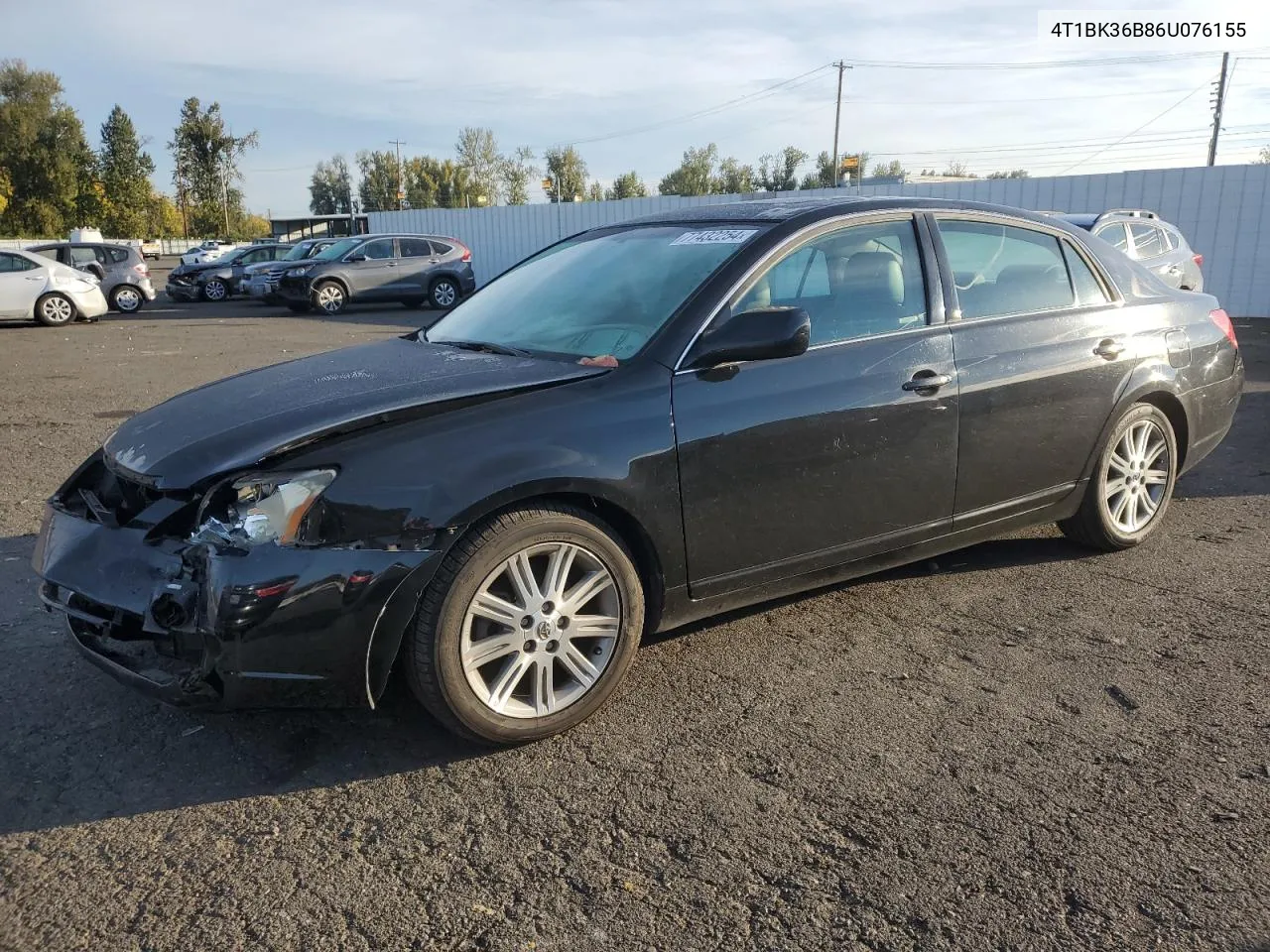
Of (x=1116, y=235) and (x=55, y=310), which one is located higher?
(x=1116, y=235)

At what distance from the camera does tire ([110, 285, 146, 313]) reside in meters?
21.9

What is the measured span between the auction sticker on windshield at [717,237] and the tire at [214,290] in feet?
81.4

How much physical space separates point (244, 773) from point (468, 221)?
107 feet

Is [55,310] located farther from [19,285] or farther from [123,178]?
[123,178]

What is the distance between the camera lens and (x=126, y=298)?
22.1 metres

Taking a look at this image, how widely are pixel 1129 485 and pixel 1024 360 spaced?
1105 millimetres

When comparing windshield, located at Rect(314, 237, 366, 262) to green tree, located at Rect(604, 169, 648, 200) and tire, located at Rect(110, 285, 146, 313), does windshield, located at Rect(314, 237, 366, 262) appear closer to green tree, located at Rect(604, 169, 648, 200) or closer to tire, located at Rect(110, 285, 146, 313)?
tire, located at Rect(110, 285, 146, 313)

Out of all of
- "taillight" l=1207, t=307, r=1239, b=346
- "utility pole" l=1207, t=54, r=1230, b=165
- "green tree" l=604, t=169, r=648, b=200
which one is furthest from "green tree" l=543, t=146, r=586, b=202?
Result: "taillight" l=1207, t=307, r=1239, b=346

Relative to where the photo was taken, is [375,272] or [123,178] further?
[123,178]

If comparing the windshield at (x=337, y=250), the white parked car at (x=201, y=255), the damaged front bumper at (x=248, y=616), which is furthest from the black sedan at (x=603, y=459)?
the white parked car at (x=201, y=255)

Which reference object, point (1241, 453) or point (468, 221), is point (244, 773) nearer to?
Answer: point (1241, 453)


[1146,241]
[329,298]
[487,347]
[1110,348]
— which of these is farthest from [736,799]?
[329,298]

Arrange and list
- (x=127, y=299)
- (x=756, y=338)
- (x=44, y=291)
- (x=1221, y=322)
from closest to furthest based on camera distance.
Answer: (x=756, y=338) → (x=1221, y=322) → (x=44, y=291) → (x=127, y=299)

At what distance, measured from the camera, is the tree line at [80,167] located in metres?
65.8
